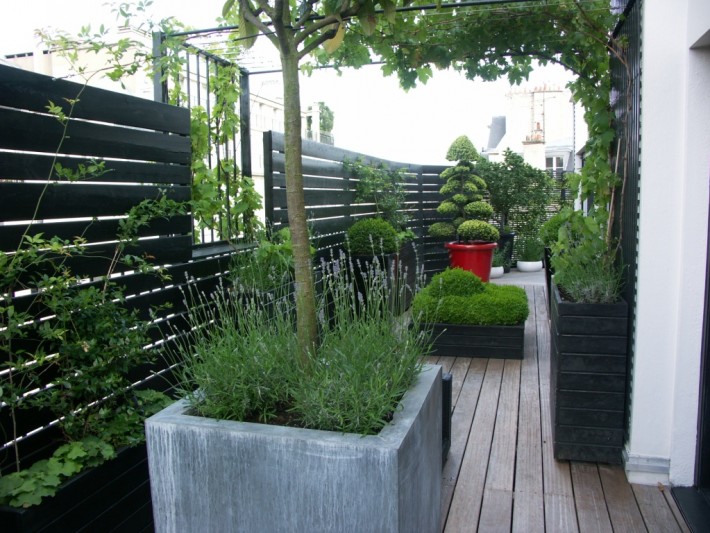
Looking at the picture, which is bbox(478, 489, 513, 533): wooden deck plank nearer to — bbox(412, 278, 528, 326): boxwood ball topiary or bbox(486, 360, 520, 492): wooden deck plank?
bbox(486, 360, 520, 492): wooden deck plank

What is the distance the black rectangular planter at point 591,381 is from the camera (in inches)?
121

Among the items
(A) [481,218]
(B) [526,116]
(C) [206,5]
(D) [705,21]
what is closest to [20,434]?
(C) [206,5]

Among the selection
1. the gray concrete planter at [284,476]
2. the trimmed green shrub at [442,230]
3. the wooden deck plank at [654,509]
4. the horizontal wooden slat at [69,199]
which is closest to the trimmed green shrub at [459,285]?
the wooden deck plank at [654,509]

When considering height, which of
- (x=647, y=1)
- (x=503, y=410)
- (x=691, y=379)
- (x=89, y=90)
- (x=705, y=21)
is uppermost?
(x=647, y=1)

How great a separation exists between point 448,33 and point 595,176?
1.75m

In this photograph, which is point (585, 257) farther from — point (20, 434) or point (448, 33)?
point (20, 434)

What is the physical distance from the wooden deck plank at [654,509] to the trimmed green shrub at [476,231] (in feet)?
21.1

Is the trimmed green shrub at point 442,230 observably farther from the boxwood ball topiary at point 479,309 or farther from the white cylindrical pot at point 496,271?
the boxwood ball topiary at point 479,309

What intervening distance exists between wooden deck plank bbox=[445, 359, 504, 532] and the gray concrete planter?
0.93 meters

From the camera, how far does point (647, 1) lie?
277cm

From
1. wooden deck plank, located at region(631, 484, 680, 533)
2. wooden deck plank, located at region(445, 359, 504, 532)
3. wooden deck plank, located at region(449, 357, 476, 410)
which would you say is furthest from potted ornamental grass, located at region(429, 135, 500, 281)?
wooden deck plank, located at region(631, 484, 680, 533)

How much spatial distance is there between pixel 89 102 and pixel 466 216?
7.68 metres

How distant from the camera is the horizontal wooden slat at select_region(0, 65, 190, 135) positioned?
2307mm

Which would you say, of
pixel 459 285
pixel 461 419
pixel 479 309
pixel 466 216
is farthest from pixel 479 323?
pixel 466 216
